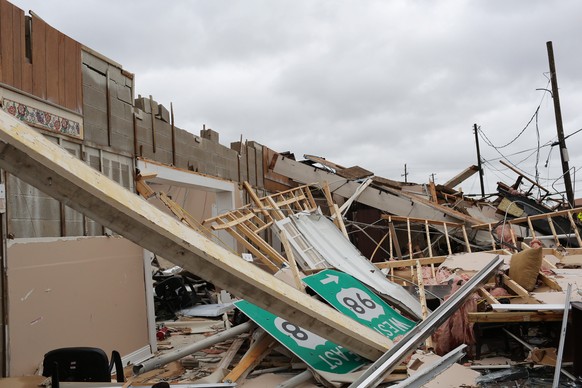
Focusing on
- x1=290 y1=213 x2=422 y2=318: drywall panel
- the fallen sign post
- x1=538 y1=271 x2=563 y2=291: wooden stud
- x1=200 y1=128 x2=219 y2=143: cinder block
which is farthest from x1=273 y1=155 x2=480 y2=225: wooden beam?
the fallen sign post

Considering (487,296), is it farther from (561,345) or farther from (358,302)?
(358,302)

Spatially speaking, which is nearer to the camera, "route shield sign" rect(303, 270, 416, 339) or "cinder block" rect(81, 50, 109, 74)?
"route shield sign" rect(303, 270, 416, 339)

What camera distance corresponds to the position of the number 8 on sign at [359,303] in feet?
19.8

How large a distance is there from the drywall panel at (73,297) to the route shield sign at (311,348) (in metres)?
1.92

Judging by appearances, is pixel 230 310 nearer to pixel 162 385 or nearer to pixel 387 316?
pixel 387 316

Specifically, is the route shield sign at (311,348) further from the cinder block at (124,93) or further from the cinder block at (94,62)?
the cinder block at (94,62)

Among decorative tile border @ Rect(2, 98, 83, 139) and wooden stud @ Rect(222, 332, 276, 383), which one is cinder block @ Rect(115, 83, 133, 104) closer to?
decorative tile border @ Rect(2, 98, 83, 139)

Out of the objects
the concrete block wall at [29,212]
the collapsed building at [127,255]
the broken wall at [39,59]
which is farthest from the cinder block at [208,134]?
the concrete block wall at [29,212]

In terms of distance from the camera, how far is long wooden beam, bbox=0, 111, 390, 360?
2736 mm

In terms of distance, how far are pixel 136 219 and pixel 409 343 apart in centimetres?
262

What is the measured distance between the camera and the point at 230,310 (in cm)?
973

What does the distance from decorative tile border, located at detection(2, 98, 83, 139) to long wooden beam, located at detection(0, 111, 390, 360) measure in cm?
263

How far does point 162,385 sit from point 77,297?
3.41m

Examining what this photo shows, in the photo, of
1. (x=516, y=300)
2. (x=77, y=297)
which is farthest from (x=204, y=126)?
(x=516, y=300)
